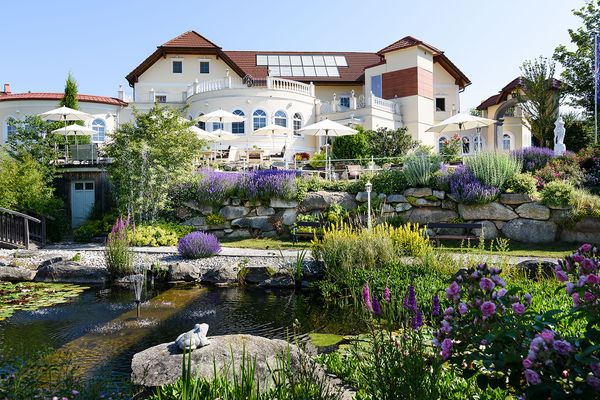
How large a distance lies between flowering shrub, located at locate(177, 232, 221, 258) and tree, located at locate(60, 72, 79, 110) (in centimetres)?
1723

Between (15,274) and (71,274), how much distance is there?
112 cm

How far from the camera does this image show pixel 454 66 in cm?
3198

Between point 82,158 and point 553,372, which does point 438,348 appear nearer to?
point 553,372

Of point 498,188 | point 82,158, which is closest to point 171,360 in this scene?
point 498,188

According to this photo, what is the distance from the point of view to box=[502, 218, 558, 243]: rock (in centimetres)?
1242

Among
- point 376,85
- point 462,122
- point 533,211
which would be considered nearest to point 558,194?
point 533,211

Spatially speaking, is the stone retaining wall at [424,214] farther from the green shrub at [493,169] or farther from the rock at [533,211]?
the green shrub at [493,169]

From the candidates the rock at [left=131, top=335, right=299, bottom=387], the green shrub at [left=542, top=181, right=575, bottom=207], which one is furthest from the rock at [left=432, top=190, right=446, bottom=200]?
the rock at [left=131, top=335, right=299, bottom=387]

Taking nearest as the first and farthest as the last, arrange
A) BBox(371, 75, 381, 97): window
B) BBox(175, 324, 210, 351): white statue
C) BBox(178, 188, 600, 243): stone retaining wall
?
BBox(175, 324, 210, 351): white statue < BBox(178, 188, 600, 243): stone retaining wall < BBox(371, 75, 381, 97): window

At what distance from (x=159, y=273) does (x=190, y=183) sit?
5.86 metres

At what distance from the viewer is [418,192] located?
45.4 ft

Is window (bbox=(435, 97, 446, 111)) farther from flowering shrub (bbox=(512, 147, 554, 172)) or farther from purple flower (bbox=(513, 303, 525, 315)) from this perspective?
purple flower (bbox=(513, 303, 525, 315))

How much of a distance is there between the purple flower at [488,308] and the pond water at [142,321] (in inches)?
137

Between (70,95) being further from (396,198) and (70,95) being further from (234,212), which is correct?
(396,198)
